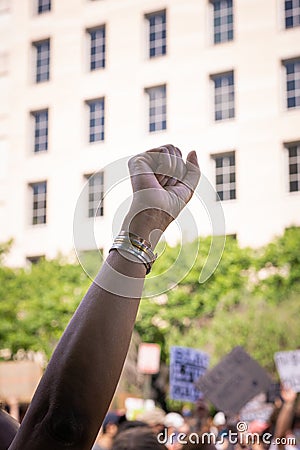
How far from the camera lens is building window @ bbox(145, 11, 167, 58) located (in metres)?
12.3

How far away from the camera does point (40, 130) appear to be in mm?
13281

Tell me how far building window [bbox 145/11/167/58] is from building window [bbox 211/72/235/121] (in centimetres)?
102

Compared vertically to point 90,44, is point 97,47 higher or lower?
lower

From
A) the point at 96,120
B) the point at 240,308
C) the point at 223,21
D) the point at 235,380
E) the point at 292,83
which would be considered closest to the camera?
the point at 235,380

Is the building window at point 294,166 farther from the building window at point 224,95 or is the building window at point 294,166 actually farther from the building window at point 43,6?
the building window at point 43,6

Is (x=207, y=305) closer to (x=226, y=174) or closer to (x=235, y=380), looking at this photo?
(x=226, y=174)

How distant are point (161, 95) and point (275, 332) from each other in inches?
178

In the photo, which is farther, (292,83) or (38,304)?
(292,83)

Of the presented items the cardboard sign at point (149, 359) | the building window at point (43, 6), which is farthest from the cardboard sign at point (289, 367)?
the building window at point (43, 6)

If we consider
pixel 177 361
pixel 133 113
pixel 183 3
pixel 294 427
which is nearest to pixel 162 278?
pixel 294 427

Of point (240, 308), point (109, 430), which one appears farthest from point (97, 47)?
point (109, 430)

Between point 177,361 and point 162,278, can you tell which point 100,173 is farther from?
point 177,361

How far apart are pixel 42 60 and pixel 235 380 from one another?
11065 millimetres

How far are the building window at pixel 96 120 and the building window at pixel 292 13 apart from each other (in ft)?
9.51
